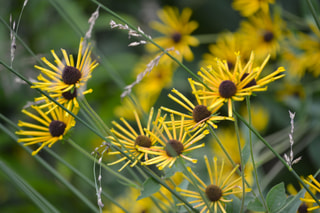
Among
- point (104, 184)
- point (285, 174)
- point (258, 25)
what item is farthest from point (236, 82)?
point (104, 184)

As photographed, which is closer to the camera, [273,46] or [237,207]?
[237,207]

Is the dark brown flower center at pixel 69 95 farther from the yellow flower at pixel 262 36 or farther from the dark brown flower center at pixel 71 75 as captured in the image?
the yellow flower at pixel 262 36

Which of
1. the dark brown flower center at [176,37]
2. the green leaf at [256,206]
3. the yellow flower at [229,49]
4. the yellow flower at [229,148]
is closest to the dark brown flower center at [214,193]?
the green leaf at [256,206]

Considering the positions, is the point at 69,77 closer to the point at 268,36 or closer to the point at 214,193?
the point at 214,193

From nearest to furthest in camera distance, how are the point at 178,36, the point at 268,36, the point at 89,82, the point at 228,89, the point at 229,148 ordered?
1. the point at 228,89
2. the point at 229,148
3. the point at 268,36
4. the point at 178,36
5. the point at 89,82

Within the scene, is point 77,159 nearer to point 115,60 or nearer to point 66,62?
point 115,60

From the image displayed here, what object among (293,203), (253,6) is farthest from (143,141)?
(253,6)
